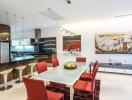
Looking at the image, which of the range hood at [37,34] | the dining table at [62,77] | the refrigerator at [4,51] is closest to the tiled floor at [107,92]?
the dining table at [62,77]

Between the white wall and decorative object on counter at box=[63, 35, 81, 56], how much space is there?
0.77 ft

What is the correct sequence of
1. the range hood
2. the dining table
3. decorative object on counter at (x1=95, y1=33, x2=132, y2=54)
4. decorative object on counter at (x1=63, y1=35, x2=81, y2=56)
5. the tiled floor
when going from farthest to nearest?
the range hood, decorative object on counter at (x1=63, y1=35, x2=81, y2=56), decorative object on counter at (x1=95, y1=33, x2=132, y2=54), the tiled floor, the dining table

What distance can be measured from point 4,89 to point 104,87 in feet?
10.8

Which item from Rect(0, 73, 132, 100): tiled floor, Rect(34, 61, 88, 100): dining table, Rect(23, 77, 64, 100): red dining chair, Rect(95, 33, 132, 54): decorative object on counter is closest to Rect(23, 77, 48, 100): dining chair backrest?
Rect(23, 77, 64, 100): red dining chair

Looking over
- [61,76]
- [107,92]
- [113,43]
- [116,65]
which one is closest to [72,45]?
[113,43]

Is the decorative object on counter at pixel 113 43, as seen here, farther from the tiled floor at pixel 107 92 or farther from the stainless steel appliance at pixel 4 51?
the stainless steel appliance at pixel 4 51

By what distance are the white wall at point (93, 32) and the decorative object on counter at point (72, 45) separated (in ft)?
0.77

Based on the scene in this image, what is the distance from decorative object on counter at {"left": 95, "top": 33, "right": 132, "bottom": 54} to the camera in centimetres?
560

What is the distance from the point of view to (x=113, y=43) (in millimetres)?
5855

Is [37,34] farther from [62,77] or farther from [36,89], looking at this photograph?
[36,89]

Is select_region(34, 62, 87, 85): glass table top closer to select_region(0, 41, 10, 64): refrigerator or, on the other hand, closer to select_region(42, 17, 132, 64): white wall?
select_region(0, 41, 10, 64): refrigerator

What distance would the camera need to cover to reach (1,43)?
Answer: 5.35m

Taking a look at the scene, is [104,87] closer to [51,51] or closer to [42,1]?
[42,1]

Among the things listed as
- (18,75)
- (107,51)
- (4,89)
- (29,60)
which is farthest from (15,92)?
(107,51)
